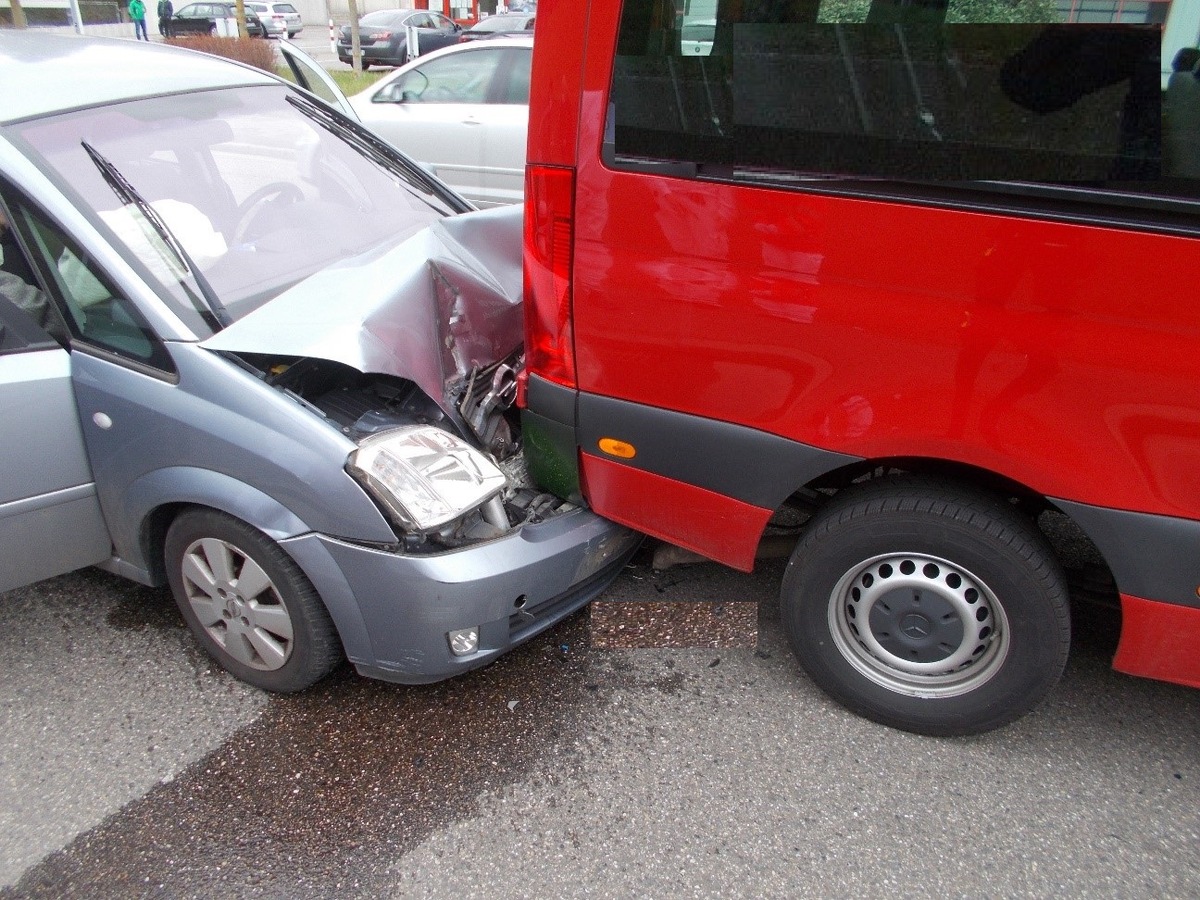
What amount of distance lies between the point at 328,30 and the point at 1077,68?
4628 cm

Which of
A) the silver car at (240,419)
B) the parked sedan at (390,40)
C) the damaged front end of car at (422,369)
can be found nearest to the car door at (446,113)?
the damaged front end of car at (422,369)

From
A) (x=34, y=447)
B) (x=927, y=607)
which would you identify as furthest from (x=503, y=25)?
(x=927, y=607)

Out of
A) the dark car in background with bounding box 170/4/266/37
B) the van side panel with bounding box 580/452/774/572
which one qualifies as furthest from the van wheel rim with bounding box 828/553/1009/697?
the dark car in background with bounding box 170/4/266/37

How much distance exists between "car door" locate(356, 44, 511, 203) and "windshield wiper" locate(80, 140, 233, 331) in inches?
162

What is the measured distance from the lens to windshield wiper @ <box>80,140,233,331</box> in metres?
2.48

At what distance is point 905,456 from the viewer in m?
2.15

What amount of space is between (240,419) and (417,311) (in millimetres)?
661

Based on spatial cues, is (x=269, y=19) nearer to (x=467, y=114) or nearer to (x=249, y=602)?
(x=467, y=114)

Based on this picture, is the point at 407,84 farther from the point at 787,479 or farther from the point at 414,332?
the point at 787,479

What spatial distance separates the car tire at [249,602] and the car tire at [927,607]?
1.35 meters

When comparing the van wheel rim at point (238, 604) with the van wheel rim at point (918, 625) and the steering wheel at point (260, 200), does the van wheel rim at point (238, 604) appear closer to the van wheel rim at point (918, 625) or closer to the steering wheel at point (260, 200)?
the steering wheel at point (260, 200)

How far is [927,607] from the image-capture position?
7.57ft

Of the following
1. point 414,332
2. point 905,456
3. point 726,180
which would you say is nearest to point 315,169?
point 414,332

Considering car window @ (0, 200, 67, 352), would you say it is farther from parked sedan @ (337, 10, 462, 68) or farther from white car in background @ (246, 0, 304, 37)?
white car in background @ (246, 0, 304, 37)
